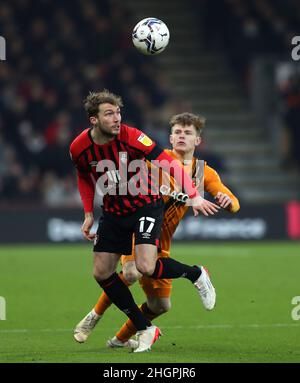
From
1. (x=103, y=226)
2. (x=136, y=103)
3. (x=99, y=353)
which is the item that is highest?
(x=136, y=103)

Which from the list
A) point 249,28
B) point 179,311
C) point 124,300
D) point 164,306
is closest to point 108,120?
point 124,300

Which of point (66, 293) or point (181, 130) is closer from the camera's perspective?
point (181, 130)

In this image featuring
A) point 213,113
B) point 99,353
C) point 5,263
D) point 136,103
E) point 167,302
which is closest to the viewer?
point 99,353

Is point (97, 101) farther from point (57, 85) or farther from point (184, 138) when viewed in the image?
point (57, 85)

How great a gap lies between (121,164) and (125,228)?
0.52 m

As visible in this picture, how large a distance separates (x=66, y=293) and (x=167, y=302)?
13.8ft

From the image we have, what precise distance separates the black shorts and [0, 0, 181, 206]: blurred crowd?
1117cm

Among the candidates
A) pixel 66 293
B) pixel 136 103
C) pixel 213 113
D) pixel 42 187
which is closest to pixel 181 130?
pixel 66 293

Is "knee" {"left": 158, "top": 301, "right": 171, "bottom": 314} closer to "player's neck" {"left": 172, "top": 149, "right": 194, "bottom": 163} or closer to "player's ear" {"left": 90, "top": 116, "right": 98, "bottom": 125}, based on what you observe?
"player's neck" {"left": 172, "top": 149, "right": 194, "bottom": 163}

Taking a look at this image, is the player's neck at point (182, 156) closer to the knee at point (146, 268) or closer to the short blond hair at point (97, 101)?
the short blond hair at point (97, 101)

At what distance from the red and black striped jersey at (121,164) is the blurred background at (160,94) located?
10.8 m

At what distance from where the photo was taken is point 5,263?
16328 mm
